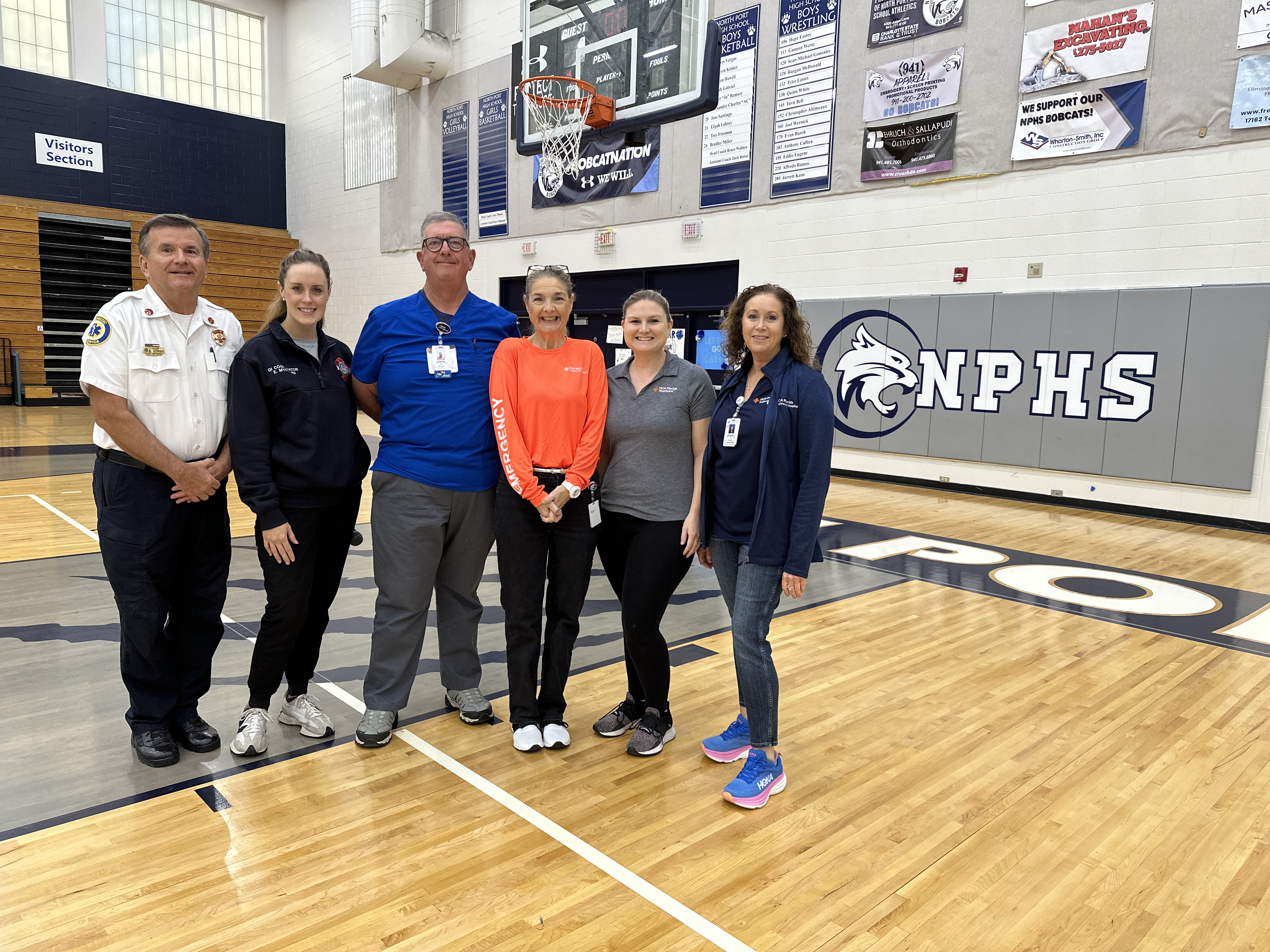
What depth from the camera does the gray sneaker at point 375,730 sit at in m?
2.77

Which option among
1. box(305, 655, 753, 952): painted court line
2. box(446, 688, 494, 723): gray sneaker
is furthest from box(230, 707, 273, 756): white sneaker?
box(446, 688, 494, 723): gray sneaker

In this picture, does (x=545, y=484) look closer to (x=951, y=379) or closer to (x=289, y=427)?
(x=289, y=427)

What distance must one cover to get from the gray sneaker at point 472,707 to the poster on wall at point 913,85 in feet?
26.1

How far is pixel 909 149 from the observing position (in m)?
8.71

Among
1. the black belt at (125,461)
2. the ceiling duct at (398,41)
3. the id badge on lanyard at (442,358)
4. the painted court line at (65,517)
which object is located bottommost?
the painted court line at (65,517)

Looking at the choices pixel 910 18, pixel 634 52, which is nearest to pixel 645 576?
pixel 634 52

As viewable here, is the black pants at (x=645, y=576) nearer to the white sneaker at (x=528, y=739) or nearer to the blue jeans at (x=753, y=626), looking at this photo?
the blue jeans at (x=753, y=626)

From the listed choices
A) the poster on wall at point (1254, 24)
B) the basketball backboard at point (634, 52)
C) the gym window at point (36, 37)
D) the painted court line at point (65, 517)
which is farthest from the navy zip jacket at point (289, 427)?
the gym window at point (36, 37)

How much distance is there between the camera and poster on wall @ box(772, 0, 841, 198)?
9.30m

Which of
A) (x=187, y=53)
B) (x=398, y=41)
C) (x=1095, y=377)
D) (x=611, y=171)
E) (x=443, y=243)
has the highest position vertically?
(x=187, y=53)

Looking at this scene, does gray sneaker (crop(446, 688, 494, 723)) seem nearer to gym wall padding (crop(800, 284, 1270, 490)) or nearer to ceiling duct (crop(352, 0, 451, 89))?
gym wall padding (crop(800, 284, 1270, 490))

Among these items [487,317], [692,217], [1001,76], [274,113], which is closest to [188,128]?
[274,113]

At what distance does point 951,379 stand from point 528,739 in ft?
23.7

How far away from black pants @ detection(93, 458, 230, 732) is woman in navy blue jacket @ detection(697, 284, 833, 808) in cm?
155
